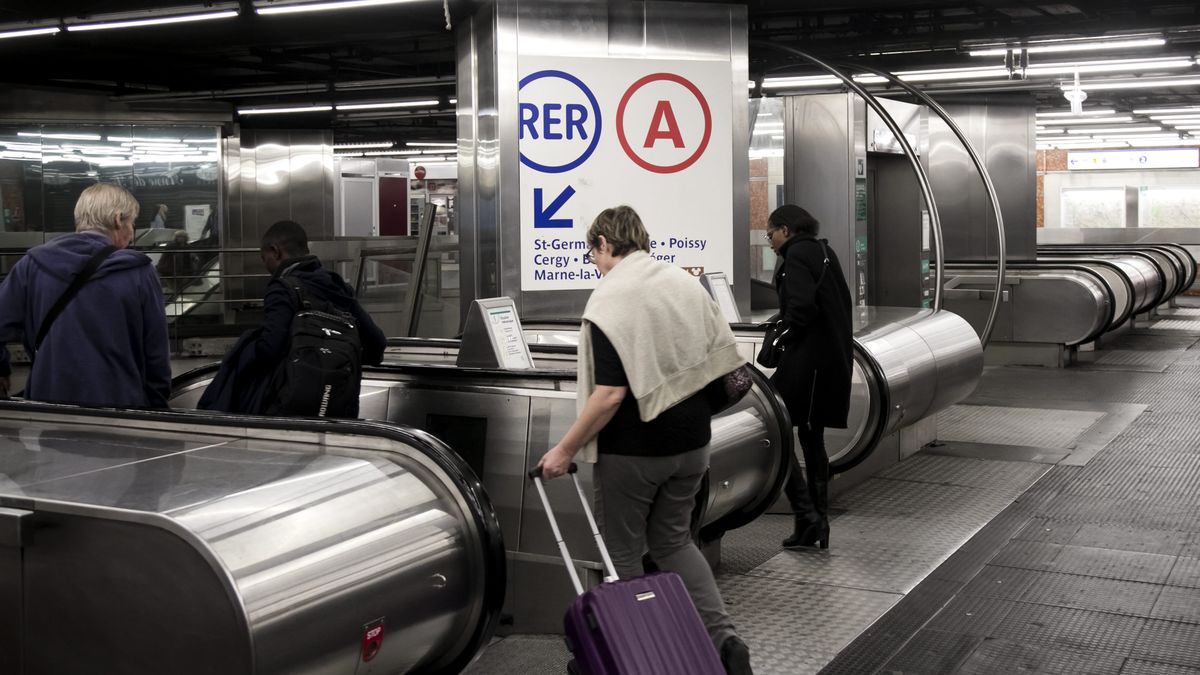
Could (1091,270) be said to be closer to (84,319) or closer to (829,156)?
(829,156)

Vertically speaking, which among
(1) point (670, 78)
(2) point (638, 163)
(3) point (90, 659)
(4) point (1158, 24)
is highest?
(4) point (1158, 24)

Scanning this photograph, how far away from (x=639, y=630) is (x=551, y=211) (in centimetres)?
582

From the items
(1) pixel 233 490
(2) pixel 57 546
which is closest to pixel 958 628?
(1) pixel 233 490

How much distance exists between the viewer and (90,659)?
3139 millimetres

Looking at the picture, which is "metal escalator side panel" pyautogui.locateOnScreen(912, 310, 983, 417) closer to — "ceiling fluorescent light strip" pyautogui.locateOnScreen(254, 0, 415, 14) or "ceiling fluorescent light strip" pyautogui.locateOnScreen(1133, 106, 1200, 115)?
"ceiling fluorescent light strip" pyautogui.locateOnScreen(254, 0, 415, 14)

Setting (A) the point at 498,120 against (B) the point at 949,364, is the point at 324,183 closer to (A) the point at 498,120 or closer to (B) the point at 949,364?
(A) the point at 498,120

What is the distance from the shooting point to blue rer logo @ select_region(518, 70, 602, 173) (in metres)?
9.05

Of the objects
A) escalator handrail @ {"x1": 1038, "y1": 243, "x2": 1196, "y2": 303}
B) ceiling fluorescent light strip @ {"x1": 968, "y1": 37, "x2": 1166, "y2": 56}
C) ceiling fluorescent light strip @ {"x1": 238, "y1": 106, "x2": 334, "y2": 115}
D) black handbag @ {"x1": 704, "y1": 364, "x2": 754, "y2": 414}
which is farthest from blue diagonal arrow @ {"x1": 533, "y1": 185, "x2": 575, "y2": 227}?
escalator handrail @ {"x1": 1038, "y1": 243, "x2": 1196, "y2": 303}

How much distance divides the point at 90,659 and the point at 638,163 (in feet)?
22.3

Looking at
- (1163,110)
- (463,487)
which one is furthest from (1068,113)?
(463,487)

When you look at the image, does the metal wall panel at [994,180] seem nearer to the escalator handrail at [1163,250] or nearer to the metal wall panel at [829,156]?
the escalator handrail at [1163,250]

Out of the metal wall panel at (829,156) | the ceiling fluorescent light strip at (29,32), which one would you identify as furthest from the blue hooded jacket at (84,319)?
the ceiling fluorescent light strip at (29,32)

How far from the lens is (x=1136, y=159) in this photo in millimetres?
32406

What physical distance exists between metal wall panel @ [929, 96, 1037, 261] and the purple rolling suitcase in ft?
51.9
